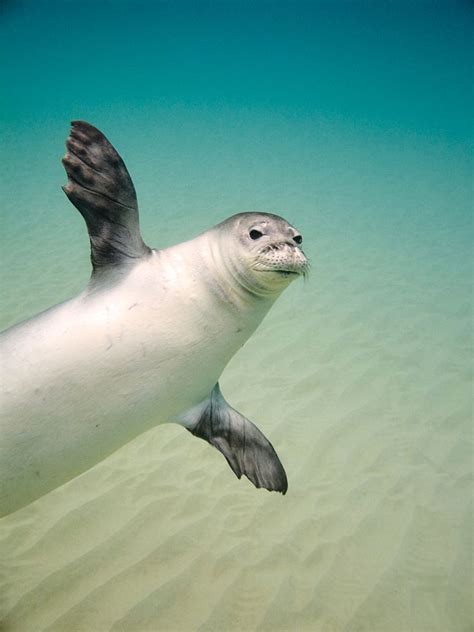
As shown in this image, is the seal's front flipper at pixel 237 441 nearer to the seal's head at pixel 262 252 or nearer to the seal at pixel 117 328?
the seal at pixel 117 328

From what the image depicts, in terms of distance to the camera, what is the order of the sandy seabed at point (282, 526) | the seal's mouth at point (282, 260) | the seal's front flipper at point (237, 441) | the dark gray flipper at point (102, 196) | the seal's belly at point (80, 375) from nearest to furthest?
1. the seal's mouth at point (282, 260)
2. the seal's belly at point (80, 375)
3. the dark gray flipper at point (102, 196)
4. the seal's front flipper at point (237, 441)
5. the sandy seabed at point (282, 526)

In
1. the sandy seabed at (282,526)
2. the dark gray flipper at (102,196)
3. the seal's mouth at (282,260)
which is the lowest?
the sandy seabed at (282,526)

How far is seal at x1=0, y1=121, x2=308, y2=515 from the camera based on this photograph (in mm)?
1992

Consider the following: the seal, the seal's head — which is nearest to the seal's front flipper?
the seal

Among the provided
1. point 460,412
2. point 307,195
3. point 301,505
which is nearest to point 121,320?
point 301,505

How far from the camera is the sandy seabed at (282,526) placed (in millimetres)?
2715

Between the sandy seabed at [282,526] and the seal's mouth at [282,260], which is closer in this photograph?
the seal's mouth at [282,260]

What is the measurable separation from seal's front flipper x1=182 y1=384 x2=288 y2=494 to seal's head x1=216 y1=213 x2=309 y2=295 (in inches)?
31.3

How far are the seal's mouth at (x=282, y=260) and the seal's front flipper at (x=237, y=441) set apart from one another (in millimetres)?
890

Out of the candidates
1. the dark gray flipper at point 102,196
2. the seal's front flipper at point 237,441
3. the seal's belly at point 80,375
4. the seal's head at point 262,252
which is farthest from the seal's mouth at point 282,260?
the seal's front flipper at point 237,441

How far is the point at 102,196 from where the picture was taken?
7.06 feet

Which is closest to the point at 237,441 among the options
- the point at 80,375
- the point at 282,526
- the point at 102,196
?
the point at 80,375

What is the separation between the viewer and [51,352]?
6.56ft

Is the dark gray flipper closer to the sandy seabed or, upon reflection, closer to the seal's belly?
the seal's belly
